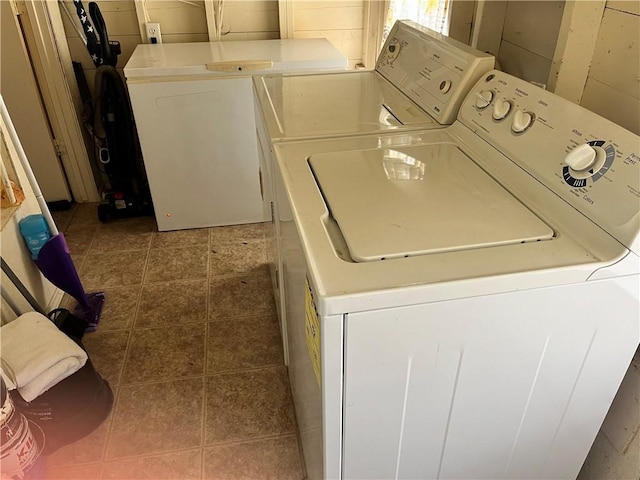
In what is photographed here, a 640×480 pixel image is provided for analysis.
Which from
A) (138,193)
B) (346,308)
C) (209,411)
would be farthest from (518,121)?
(138,193)

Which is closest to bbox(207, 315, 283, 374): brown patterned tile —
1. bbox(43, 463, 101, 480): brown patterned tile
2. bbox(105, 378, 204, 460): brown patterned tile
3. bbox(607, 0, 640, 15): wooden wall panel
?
bbox(105, 378, 204, 460): brown patterned tile

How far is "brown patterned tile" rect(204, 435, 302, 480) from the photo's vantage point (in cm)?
154

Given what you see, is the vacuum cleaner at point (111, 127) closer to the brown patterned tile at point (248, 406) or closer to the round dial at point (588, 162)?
the brown patterned tile at point (248, 406)

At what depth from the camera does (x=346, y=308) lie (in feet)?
2.61

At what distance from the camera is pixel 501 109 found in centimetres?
122

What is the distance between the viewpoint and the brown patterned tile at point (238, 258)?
2.44 metres

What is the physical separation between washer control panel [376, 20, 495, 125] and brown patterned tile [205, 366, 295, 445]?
1.07 metres

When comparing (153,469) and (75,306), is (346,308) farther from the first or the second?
(75,306)

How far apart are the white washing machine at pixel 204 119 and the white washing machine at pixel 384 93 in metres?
0.57

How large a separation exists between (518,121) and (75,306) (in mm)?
1908

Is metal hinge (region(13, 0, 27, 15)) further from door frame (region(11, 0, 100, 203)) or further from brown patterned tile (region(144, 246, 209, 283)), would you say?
brown patterned tile (region(144, 246, 209, 283))

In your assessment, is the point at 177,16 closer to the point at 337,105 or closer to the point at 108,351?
the point at 337,105

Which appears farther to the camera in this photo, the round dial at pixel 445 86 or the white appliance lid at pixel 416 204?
the round dial at pixel 445 86

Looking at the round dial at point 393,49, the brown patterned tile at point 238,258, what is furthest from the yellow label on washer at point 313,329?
the brown patterned tile at point 238,258
